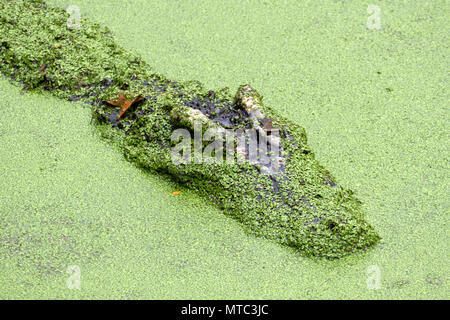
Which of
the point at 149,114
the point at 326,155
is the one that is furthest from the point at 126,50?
the point at 326,155

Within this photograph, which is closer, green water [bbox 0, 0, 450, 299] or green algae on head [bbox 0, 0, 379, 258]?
green water [bbox 0, 0, 450, 299]

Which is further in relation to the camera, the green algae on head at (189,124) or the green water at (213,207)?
the green algae on head at (189,124)

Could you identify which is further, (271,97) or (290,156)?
(271,97)

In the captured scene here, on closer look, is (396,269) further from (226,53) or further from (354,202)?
(226,53)

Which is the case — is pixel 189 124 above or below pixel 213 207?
above
